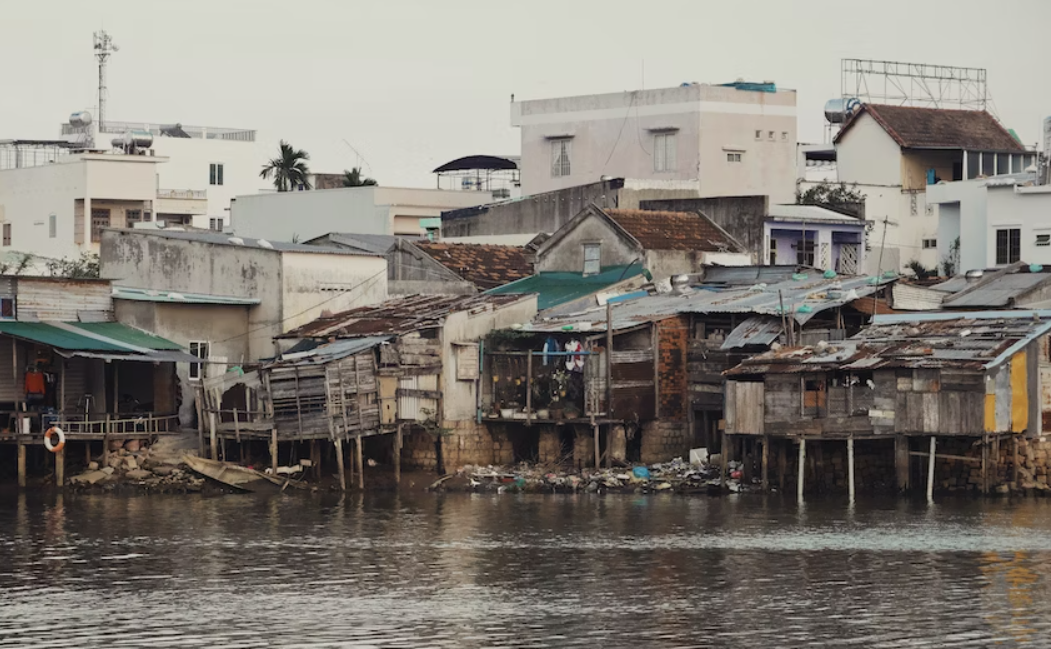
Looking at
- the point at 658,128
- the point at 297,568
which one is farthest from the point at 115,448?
the point at 658,128

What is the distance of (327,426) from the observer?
4719cm

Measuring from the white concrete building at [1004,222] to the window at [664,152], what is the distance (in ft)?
40.0

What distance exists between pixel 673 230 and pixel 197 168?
37.8 meters

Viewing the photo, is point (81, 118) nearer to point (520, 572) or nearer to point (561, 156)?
point (561, 156)

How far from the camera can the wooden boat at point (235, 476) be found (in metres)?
47.3

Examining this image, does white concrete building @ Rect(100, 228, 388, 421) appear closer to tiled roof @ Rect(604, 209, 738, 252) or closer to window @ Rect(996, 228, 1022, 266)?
tiled roof @ Rect(604, 209, 738, 252)

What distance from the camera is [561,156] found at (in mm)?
76375

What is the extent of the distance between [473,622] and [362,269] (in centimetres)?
2622

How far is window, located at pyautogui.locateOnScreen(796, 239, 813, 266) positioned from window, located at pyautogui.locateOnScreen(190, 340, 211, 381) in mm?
19728

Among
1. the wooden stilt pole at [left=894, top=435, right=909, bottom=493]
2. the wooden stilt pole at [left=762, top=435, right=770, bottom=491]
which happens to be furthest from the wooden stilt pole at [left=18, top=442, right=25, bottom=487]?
the wooden stilt pole at [left=894, top=435, right=909, bottom=493]

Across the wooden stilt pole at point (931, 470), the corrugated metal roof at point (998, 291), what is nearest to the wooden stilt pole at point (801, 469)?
the wooden stilt pole at point (931, 470)

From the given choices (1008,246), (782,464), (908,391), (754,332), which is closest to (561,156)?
(1008,246)

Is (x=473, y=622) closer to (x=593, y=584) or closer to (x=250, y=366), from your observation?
(x=593, y=584)

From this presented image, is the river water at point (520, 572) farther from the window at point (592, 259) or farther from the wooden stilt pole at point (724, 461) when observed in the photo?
the window at point (592, 259)
